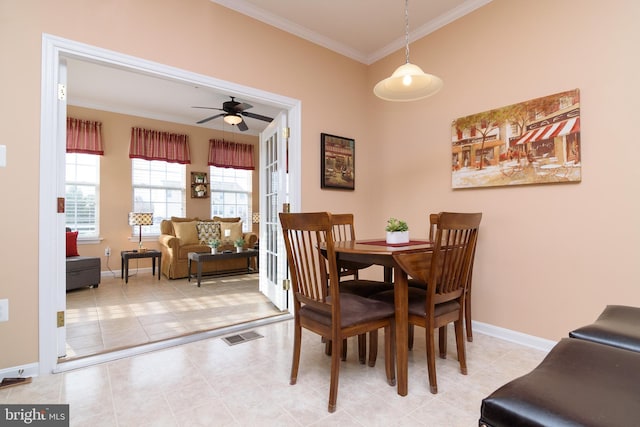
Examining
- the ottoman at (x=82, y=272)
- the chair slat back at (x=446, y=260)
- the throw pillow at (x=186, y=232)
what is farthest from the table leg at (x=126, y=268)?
the chair slat back at (x=446, y=260)

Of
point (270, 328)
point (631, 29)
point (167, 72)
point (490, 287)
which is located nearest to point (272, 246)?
point (270, 328)

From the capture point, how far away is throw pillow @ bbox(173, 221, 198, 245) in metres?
5.35

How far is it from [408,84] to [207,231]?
4.61 meters

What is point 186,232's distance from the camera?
17.7 ft

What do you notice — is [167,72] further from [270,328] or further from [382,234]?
[382,234]

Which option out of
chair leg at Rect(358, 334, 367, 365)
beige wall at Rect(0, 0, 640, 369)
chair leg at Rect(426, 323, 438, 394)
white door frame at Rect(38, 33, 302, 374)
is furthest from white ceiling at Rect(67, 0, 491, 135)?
chair leg at Rect(426, 323, 438, 394)

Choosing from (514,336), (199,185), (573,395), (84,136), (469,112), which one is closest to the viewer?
(573,395)

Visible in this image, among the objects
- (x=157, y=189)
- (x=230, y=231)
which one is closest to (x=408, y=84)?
(x=230, y=231)

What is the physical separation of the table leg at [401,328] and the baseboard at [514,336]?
126 cm

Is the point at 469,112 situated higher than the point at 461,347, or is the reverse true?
the point at 469,112

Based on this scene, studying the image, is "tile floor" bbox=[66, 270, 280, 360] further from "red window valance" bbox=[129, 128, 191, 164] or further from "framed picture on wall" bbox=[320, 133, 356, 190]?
"red window valance" bbox=[129, 128, 191, 164]

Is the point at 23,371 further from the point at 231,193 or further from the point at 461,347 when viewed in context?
the point at 231,193

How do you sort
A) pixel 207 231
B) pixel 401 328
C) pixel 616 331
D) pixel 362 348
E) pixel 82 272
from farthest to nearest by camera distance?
pixel 207 231 → pixel 82 272 → pixel 362 348 → pixel 401 328 → pixel 616 331

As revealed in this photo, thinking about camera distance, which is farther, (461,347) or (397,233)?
(397,233)
